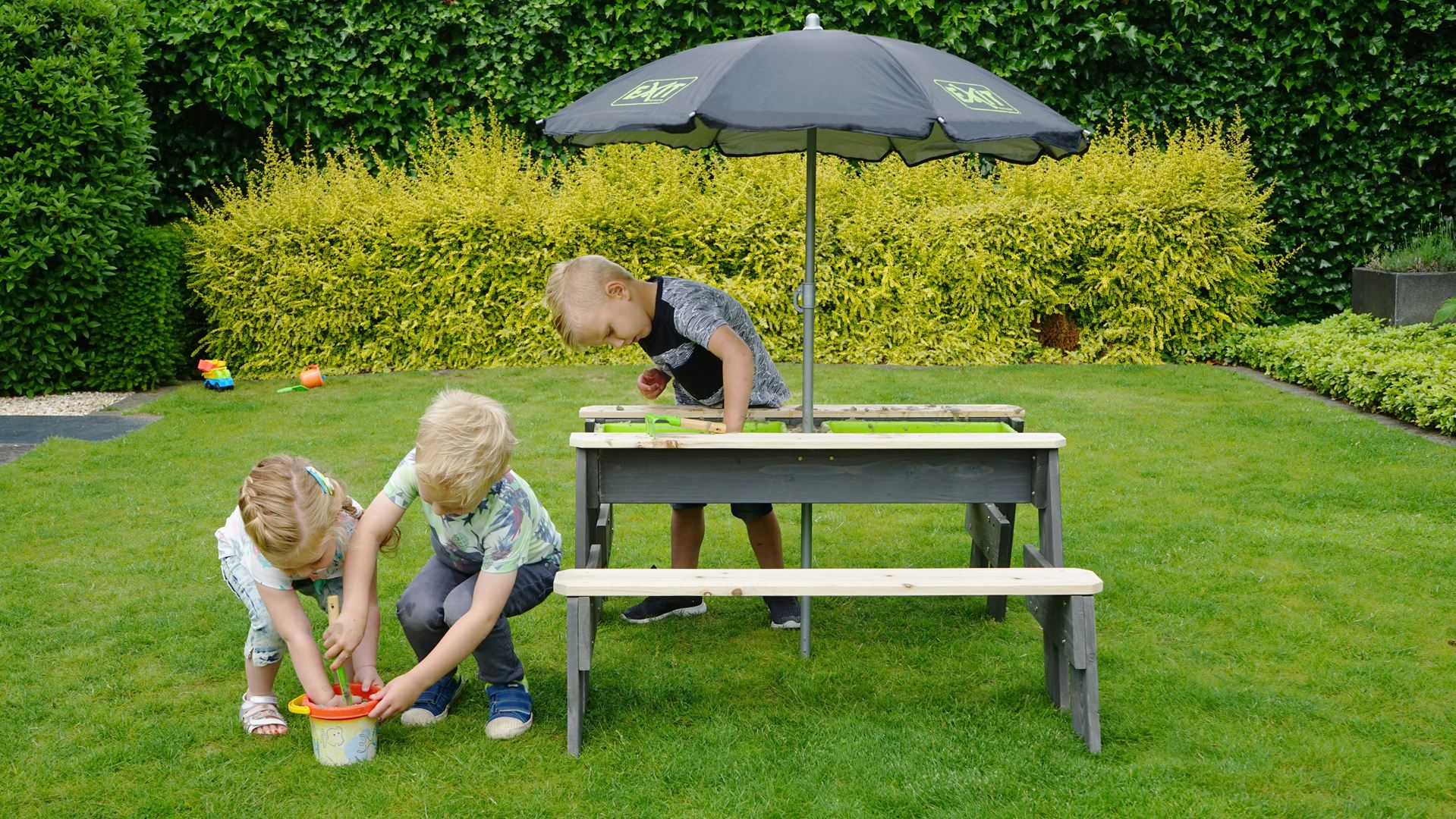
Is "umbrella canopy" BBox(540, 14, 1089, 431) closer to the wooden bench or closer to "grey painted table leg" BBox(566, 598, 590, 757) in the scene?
the wooden bench

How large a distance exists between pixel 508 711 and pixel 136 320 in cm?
676

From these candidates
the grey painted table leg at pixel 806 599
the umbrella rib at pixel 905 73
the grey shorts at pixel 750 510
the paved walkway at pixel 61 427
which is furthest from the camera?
the paved walkway at pixel 61 427

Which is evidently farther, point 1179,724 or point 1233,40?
point 1233,40

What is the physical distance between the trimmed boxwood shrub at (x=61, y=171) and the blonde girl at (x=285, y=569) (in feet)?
20.1

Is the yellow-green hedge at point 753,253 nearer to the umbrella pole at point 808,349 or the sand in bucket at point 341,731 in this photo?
the umbrella pole at point 808,349

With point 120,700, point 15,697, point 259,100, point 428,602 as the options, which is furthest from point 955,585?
point 259,100

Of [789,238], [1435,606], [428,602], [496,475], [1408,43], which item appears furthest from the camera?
[1408,43]

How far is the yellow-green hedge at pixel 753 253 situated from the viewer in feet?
31.3

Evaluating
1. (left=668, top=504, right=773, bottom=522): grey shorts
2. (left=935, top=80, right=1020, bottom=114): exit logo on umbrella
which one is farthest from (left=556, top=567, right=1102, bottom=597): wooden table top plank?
(left=935, top=80, right=1020, bottom=114): exit logo on umbrella

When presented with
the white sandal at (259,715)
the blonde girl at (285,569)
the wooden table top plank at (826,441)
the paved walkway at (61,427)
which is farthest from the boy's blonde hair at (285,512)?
the paved walkway at (61,427)

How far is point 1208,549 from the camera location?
200 inches

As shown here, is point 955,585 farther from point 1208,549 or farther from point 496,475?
point 1208,549

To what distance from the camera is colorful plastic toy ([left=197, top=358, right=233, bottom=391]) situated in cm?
906

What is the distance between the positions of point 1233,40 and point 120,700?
10480 mm
